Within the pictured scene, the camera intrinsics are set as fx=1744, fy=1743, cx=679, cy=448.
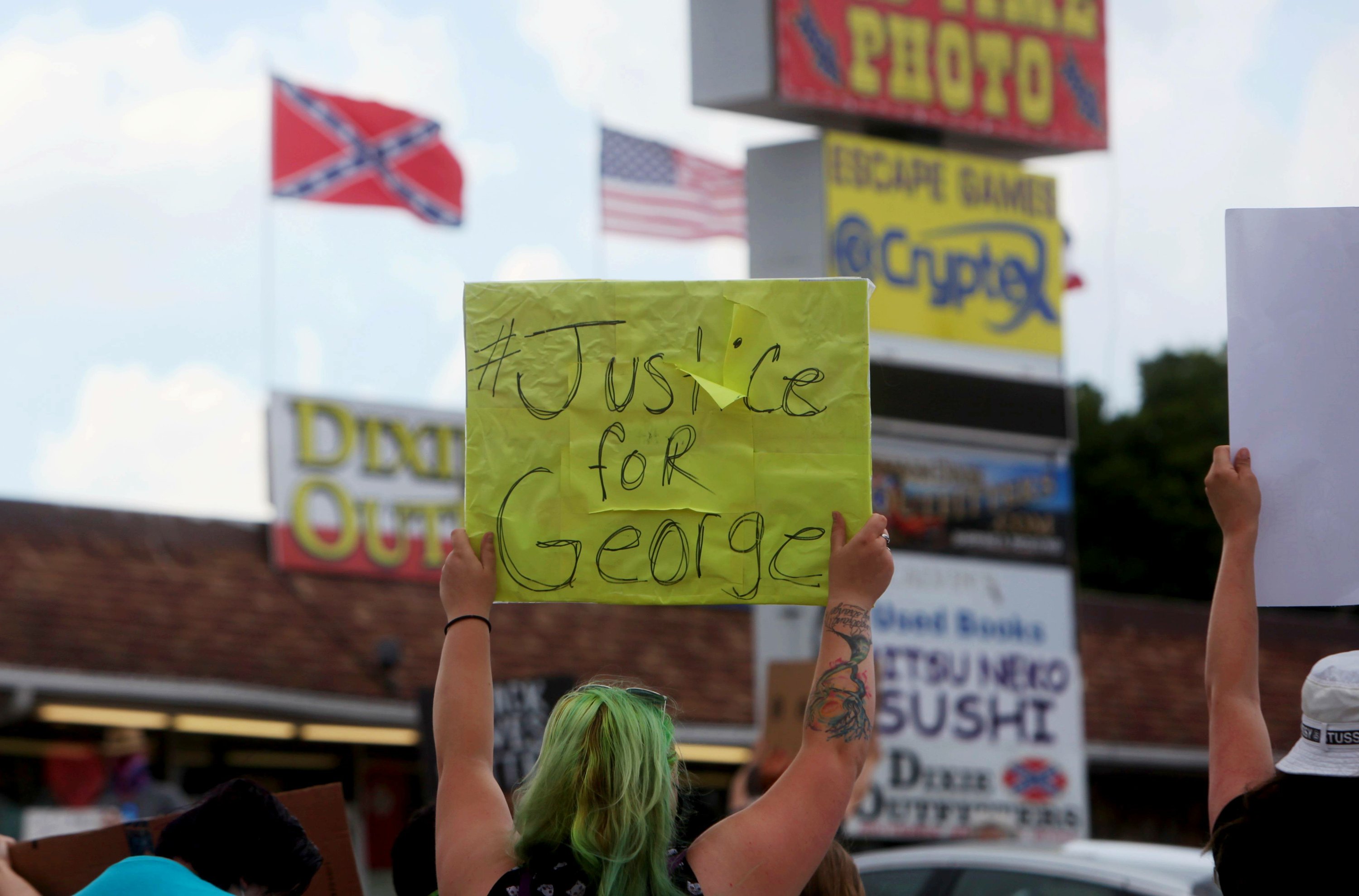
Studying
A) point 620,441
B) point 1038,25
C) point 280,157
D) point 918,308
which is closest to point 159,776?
point 280,157

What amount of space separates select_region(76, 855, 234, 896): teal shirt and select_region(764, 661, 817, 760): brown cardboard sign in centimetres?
439

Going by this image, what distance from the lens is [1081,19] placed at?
1280cm

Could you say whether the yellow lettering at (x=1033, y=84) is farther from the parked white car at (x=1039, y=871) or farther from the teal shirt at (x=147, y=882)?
the teal shirt at (x=147, y=882)

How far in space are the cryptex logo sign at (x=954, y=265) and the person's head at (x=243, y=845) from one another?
840cm

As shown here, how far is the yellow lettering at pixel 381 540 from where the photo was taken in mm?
14453

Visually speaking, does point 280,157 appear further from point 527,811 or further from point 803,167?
point 527,811

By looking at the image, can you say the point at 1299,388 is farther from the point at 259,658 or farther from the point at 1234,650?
the point at 259,658

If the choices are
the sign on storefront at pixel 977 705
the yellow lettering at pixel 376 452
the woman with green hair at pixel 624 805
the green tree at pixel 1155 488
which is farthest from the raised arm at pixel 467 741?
the green tree at pixel 1155 488

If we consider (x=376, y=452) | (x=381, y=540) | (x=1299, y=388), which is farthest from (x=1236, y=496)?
(x=376, y=452)

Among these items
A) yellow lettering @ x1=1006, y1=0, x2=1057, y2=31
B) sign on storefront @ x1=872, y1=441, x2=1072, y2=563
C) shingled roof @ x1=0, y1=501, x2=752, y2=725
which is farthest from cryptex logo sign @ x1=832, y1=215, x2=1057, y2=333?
shingled roof @ x1=0, y1=501, x2=752, y2=725

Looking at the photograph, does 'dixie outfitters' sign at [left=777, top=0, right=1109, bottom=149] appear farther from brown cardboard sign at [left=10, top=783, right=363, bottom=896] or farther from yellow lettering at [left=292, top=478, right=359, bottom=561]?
brown cardboard sign at [left=10, top=783, right=363, bottom=896]

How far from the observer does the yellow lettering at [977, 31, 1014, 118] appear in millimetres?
12266

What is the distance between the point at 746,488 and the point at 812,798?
58 centimetres

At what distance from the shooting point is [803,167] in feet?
36.9
